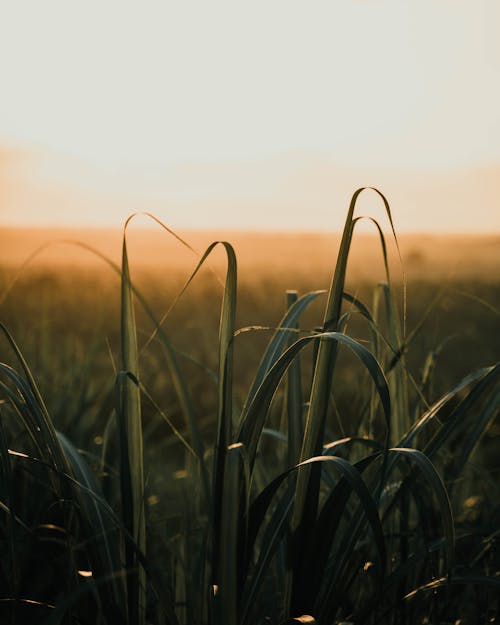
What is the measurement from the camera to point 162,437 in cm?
253

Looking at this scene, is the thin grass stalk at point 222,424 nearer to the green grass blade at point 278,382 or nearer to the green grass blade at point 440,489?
the green grass blade at point 278,382

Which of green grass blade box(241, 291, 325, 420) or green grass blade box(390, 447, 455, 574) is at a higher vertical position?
green grass blade box(241, 291, 325, 420)

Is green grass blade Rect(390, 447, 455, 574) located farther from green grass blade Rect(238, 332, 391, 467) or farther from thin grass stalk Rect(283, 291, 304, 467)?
thin grass stalk Rect(283, 291, 304, 467)

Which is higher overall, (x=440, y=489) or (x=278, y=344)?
(x=278, y=344)

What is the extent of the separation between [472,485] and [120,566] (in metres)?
1.19

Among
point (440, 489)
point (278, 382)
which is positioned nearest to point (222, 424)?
point (278, 382)

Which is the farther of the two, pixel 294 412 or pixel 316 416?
pixel 294 412

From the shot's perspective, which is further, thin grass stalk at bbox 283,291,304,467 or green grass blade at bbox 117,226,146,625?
thin grass stalk at bbox 283,291,304,467

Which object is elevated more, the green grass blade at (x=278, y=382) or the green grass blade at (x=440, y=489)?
the green grass blade at (x=278, y=382)

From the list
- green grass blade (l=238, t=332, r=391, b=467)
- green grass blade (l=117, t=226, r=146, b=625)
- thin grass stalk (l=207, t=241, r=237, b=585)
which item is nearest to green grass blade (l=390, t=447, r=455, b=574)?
green grass blade (l=238, t=332, r=391, b=467)

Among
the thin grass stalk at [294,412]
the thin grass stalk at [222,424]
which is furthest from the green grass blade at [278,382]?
the thin grass stalk at [294,412]

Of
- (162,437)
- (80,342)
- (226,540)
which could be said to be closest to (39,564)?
(226,540)

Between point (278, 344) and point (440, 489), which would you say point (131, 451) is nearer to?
point (278, 344)

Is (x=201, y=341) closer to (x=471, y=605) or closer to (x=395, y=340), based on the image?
(x=471, y=605)
